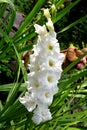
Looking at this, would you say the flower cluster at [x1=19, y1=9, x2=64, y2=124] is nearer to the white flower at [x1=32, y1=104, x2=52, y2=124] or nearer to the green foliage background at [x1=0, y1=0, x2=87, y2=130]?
the white flower at [x1=32, y1=104, x2=52, y2=124]

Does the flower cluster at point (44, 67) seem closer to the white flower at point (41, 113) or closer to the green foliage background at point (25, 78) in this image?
the white flower at point (41, 113)

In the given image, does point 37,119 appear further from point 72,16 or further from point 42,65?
point 72,16

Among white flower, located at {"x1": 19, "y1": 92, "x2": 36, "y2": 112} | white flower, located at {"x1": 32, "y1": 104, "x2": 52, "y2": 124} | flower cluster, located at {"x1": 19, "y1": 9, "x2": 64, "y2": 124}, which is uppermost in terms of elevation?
flower cluster, located at {"x1": 19, "y1": 9, "x2": 64, "y2": 124}

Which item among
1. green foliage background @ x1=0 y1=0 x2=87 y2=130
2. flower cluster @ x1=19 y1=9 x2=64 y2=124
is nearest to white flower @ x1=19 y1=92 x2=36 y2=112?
flower cluster @ x1=19 y1=9 x2=64 y2=124

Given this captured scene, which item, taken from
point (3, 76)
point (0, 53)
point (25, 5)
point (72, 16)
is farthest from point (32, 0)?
point (0, 53)

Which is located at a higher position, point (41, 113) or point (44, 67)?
point (44, 67)

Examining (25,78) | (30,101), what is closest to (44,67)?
(30,101)

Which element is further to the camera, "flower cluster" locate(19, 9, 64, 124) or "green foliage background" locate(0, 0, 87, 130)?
"green foliage background" locate(0, 0, 87, 130)

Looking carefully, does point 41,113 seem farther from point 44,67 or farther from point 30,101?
point 44,67

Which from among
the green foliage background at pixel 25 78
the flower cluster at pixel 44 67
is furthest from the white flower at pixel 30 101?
the green foliage background at pixel 25 78
